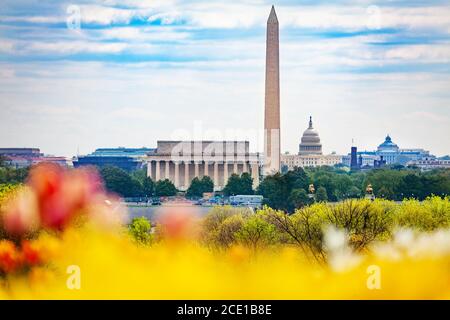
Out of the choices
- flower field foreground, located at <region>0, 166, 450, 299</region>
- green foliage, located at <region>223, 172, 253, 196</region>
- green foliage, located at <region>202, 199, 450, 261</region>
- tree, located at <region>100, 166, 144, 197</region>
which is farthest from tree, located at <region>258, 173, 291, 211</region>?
flower field foreground, located at <region>0, 166, 450, 299</region>

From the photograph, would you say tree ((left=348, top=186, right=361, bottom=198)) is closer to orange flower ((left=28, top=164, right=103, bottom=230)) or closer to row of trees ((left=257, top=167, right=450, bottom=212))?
row of trees ((left=257, top=167, right=450, bottom=212))

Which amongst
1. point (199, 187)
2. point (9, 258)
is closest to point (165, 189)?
point (199, 187)

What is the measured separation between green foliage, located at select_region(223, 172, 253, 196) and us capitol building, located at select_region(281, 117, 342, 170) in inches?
576

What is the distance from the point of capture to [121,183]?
1596 inches

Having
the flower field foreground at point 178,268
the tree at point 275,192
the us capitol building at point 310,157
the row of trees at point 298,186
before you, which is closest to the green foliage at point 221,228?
the flower field foreground at point 178,268

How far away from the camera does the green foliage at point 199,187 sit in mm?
44306

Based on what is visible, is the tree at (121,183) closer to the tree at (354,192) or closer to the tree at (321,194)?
the tree at (321,194)

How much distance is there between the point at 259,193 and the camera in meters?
43.3

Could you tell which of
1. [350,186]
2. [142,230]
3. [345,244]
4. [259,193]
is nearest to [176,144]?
[259,193]

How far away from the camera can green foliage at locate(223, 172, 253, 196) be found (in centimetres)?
4542

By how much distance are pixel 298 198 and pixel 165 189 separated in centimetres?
857

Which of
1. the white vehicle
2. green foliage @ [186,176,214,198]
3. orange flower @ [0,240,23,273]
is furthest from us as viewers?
green foliage @ [186,176,214,198]

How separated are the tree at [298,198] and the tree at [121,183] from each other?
572 cm
